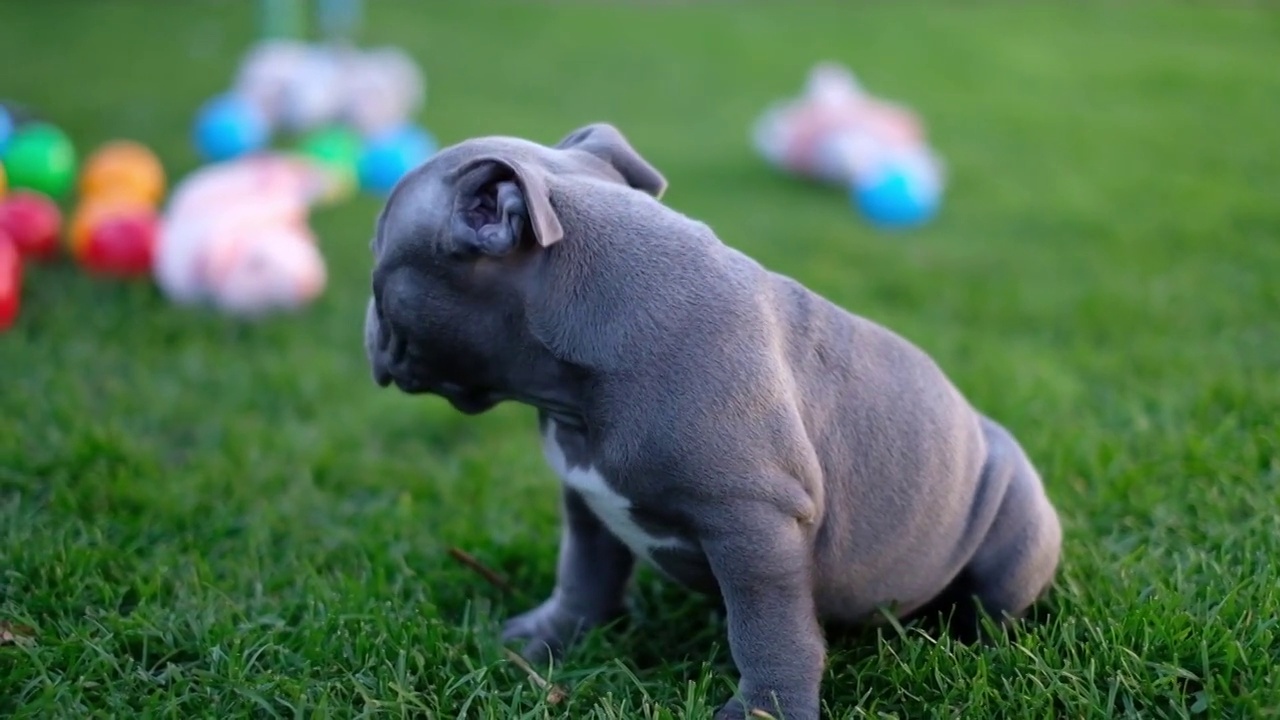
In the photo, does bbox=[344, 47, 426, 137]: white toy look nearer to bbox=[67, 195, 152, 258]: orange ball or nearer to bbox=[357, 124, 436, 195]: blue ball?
bbox=[357, 124, 436, 195]: blue ball

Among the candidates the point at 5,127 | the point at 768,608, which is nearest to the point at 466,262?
the point at 768,608

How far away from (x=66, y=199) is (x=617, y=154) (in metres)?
5.32

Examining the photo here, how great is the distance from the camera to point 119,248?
5.47 m

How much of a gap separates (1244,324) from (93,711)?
15.0 ft

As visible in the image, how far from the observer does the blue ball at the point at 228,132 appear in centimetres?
752

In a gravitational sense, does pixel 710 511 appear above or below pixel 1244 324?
above

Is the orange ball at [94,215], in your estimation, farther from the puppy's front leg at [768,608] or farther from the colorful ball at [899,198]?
the puppy's front leg at [768,608]

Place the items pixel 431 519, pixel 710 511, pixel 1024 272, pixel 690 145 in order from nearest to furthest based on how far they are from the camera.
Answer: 1. pixel 710 511
2. pixel 431 519
3. pixel 1024 272
4. pixel 690 145

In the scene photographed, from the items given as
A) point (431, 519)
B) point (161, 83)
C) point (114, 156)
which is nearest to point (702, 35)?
point (161, 83)

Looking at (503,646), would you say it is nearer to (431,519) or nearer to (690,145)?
(431,519)

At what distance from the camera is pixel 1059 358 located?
480 cm

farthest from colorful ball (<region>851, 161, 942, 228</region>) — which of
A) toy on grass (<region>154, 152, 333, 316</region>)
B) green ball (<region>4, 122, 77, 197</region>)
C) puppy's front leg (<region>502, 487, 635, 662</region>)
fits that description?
green ball (<region>4, 122, 77, 197</region>)

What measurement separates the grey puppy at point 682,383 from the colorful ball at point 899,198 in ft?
14.8

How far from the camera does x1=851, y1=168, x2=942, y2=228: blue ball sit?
6984 mm
